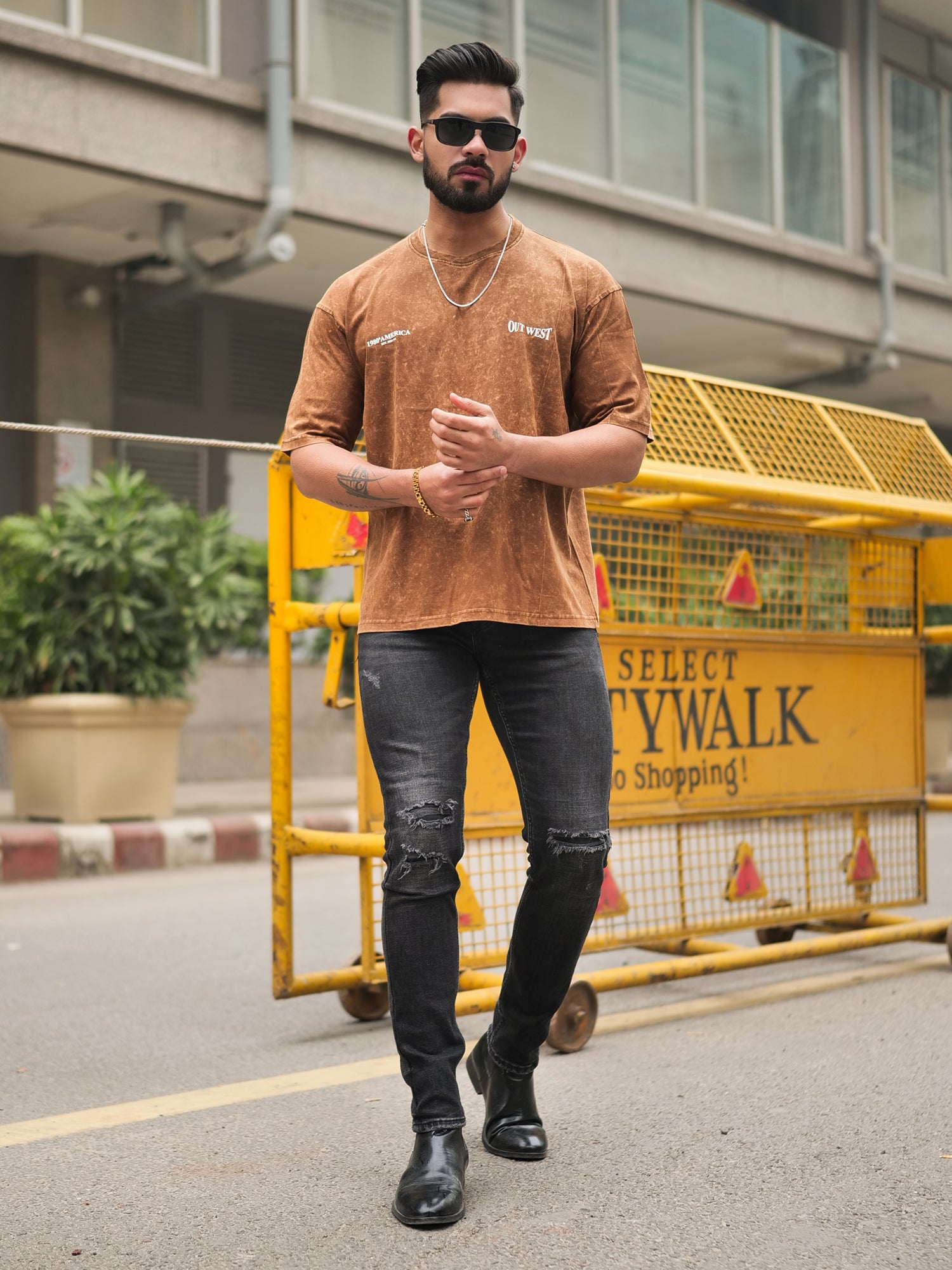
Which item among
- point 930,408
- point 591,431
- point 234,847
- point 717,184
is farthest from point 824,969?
point 930,408

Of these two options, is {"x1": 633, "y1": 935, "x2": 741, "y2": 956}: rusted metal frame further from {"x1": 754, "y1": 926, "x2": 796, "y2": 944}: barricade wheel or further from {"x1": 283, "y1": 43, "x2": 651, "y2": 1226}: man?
{"x1": 283, "y1": 43, "x2": 651, "y2": 1226}: man

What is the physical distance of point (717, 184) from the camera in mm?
14414

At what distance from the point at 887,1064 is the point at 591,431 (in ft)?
5.68

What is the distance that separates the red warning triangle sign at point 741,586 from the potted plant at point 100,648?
4.39 meters

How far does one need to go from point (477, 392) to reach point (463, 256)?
0.84 ft

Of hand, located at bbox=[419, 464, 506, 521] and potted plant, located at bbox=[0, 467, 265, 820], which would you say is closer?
hand, located at bbox=[419, 464, 506, 521]

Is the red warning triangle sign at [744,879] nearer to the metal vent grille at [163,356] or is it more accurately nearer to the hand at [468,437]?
the hand at [468,437]

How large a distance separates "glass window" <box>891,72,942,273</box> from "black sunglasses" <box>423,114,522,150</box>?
15.1 metres

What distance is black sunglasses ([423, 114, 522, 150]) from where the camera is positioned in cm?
251

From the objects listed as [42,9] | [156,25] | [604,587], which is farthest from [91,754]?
[156,25]

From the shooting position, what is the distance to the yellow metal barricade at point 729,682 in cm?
380

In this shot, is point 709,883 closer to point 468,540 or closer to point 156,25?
point 468,540

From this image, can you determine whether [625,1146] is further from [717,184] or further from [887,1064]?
[717,184]

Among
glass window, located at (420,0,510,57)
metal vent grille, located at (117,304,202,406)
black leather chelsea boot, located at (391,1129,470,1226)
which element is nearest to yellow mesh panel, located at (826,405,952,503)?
black leather chelsea boot, located at (391,1129,470,1226)
